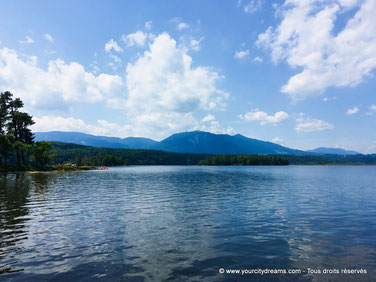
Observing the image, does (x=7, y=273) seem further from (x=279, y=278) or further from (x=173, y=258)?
(x=279, y=278)

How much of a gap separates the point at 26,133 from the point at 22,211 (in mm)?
135757

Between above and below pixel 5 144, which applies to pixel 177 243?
below

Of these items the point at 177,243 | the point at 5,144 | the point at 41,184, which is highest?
the point at 5,144

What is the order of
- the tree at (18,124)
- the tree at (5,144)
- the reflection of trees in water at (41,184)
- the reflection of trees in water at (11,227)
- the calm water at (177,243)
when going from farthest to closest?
the tree at (18,124) → the tree at (5,144) → the reflection of trees in water at (41,184) → the reflection of trees in water at (11,227) → the calm water at (177,243)

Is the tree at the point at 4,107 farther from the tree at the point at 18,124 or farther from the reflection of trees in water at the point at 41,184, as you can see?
the reflection of trees in water at the point at 41,184

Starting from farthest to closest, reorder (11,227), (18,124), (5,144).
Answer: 1. (18,124)
2. (5,144)
3. (11,227)

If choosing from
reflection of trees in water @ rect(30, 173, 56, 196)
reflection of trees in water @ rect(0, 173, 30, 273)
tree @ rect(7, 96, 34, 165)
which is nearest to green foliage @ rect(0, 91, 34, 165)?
tree @ rect(7, 96, 34, 165)

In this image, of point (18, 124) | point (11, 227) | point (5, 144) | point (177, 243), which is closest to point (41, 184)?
point (11, 227)

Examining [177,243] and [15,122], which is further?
[15,122]

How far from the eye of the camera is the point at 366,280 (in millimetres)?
12016

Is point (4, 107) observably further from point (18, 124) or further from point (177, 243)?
point (177, 243)

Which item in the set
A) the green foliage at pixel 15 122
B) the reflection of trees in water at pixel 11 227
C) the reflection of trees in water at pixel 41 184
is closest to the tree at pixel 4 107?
the green foliage at pixel 15 122

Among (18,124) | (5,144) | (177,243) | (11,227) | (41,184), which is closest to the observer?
(177,243)

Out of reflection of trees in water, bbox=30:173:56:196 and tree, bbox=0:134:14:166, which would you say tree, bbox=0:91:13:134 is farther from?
reflection of trees in water, bbox=30:173:56:196
